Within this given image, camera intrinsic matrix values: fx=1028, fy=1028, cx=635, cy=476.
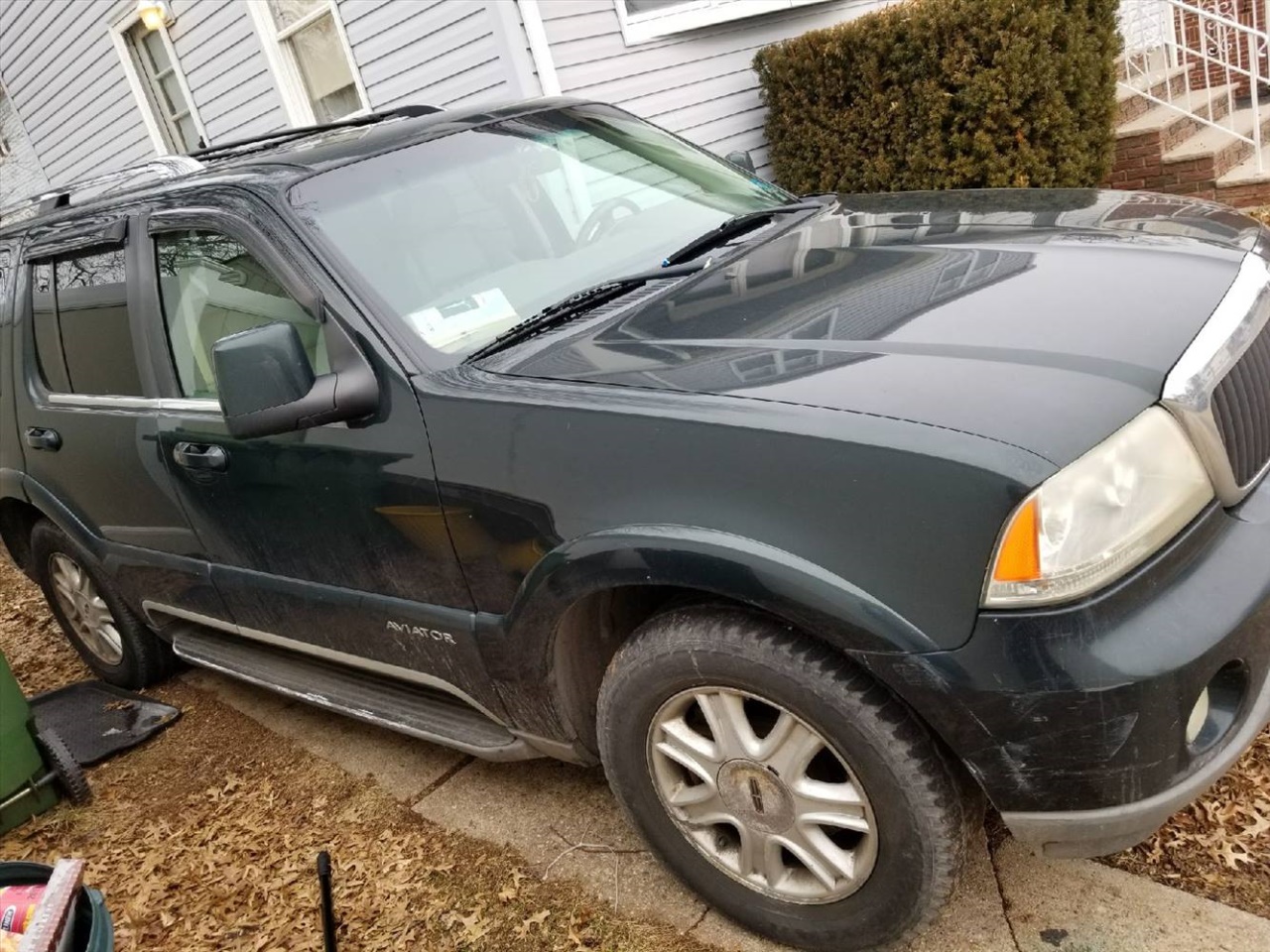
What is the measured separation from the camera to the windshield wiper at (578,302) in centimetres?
250

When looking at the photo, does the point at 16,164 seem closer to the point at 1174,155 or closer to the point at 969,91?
the point at 969,91

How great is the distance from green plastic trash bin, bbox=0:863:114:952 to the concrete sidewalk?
892 mm

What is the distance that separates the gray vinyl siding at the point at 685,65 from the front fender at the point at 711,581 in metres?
4.98

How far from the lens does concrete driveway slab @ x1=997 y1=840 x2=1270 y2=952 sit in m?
2.04

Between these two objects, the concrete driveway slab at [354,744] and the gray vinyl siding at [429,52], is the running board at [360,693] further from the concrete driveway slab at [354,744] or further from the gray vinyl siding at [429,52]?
the gray vinyl siding at [429,52]

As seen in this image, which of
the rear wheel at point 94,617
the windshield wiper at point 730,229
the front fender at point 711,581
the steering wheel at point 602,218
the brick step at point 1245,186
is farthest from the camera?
the brick step at point 1245,186

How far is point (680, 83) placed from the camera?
285 inches

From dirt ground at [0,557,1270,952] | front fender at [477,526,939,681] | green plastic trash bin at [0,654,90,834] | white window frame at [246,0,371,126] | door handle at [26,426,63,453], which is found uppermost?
white window frame at [246,0,371,126]

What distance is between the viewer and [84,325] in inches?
137

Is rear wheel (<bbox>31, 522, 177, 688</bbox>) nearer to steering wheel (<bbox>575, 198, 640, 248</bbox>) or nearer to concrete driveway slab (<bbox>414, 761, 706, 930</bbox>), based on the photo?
concrete driveway slab (<bbox>414, 761, 706, 930</bbox>)

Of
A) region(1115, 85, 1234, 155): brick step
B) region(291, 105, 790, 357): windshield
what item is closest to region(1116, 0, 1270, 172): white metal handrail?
region(1115, 85, 1234, 155): brick step

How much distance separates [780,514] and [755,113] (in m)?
6.56

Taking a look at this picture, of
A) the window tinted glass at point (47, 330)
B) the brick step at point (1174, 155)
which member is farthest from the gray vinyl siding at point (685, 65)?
the window tinted glass at point (47, 330)

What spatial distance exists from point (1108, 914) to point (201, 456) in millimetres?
2573
